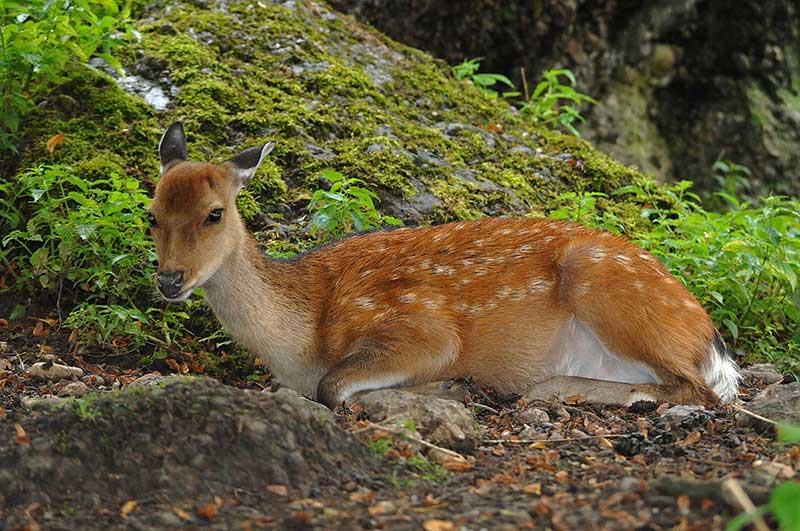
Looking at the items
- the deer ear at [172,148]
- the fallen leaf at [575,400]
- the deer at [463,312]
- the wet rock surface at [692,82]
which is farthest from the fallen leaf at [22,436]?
the wet rock surface at [692,82]

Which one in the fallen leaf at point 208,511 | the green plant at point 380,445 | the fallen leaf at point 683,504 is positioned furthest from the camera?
the green plant at point 380,445

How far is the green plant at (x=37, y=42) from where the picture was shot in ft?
24.4

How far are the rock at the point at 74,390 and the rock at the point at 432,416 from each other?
1638 mm

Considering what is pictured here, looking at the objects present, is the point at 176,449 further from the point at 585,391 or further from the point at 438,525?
the point at 585,391

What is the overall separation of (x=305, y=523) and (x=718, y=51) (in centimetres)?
1067

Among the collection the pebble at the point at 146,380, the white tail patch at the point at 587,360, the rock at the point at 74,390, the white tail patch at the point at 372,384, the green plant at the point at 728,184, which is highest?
the white tail patch at the point at 587,360

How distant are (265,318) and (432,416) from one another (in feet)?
5.19

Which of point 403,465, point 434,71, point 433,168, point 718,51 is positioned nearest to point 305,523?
point 403,465

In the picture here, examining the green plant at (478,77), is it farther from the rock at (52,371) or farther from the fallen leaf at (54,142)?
the rock at (52,371)

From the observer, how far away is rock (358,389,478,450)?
15.4 feet

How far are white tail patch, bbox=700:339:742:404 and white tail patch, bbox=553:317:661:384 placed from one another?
0.30 meters

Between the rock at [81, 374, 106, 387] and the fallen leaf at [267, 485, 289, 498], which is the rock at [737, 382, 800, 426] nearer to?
the fallen leaf at [267, 485, 289, 498]

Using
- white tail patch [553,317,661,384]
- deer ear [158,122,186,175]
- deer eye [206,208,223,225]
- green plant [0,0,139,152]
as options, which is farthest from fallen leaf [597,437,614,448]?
green plant [0,0,139,152]

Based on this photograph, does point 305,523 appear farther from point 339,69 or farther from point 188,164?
point 339,69
